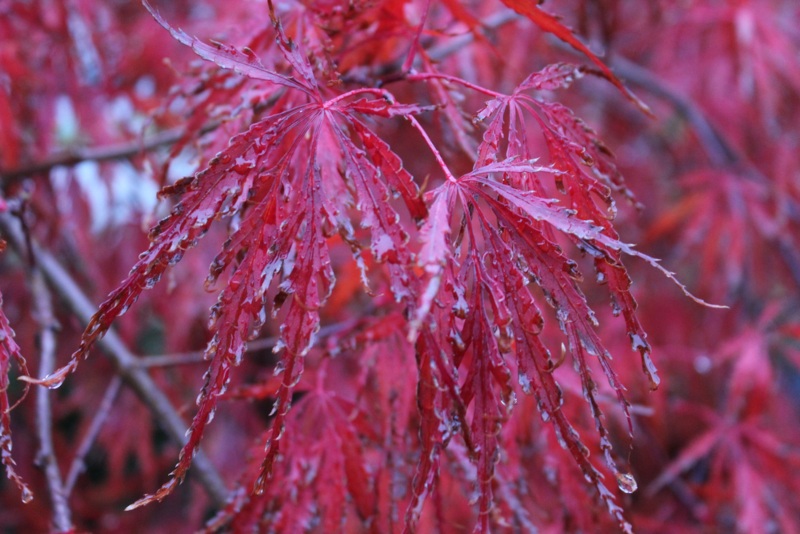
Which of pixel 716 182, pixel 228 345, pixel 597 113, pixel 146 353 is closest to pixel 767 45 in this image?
pixel 716 182

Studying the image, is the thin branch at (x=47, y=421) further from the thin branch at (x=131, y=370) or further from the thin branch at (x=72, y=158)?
the thin branch at (x=72, y=158)

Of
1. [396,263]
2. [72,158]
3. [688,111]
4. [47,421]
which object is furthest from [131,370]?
[688,111]

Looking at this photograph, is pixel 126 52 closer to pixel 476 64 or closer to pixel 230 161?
pixel 476 64

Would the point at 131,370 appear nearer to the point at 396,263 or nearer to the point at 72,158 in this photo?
the point at 72,158

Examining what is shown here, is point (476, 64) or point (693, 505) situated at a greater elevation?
point (476, 64)

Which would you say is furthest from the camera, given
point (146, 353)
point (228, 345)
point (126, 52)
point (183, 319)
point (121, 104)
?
point (146, 353)

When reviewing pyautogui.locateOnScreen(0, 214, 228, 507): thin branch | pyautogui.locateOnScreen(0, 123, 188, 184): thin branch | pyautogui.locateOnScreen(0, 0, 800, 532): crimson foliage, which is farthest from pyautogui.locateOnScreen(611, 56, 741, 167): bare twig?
pyautogui.locateOnScreen(0, 214, 228, 507): thin branch

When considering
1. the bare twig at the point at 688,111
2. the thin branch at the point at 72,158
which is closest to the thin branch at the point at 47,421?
the thin branch at the point at 72,158

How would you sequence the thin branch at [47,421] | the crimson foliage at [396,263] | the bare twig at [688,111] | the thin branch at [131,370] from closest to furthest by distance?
the crimson foliage at [396,263] < the thin branch at [47,421] < the thin branch at [131,370] < the bare twig at [688,111]
